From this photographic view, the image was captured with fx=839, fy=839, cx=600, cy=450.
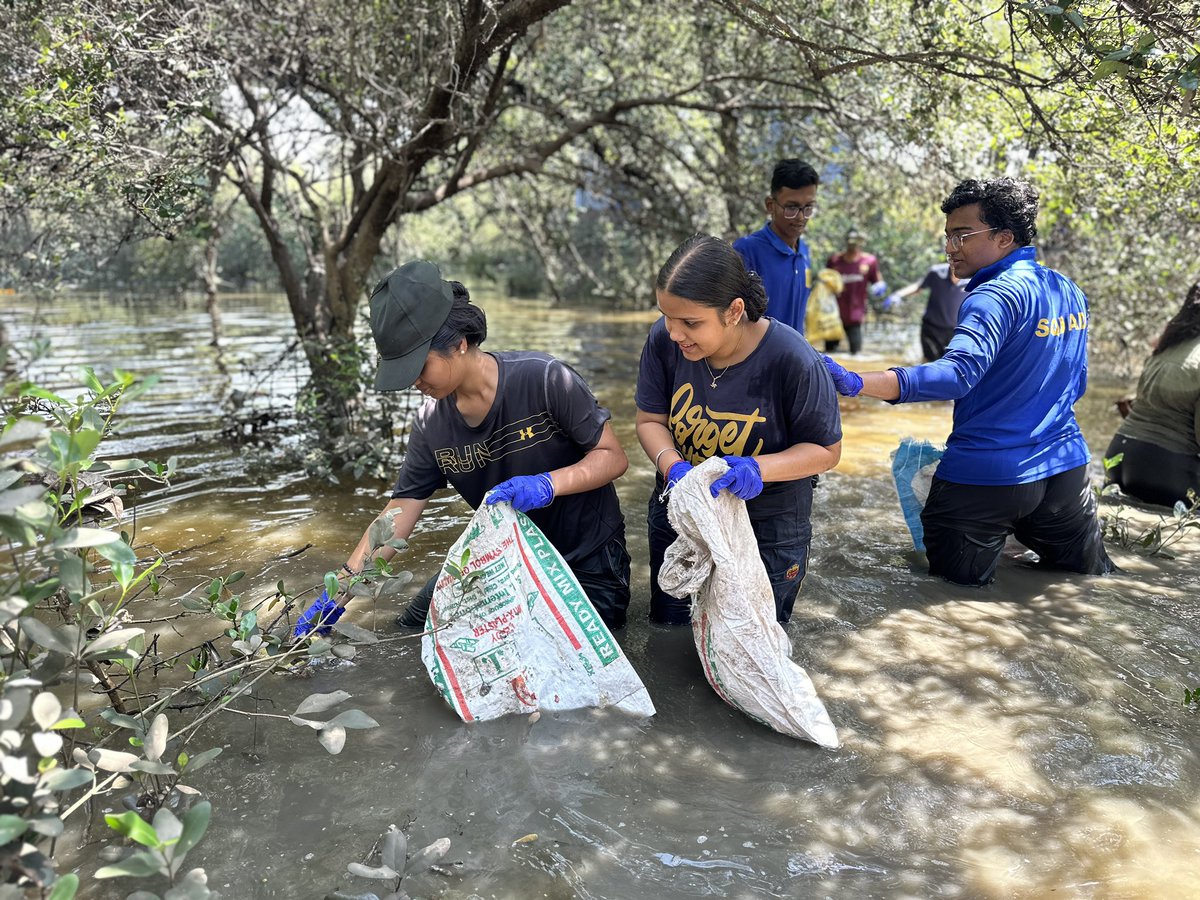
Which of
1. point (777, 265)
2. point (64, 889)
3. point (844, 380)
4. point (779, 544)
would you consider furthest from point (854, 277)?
point (64, 889)

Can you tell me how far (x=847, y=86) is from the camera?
588 centimetres

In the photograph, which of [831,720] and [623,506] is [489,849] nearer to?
[831,720]

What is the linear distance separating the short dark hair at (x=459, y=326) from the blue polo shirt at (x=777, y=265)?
7.39ft

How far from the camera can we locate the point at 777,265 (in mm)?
4617

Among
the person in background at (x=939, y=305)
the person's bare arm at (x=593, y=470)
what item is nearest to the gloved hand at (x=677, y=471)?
the person's bare arm at (x=593, y=470)

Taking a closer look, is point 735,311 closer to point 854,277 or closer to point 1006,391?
point 1006,391

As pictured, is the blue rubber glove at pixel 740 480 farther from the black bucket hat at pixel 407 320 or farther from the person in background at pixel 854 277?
the person in background at pixel 854 277

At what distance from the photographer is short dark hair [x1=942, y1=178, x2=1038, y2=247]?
3.22 metres

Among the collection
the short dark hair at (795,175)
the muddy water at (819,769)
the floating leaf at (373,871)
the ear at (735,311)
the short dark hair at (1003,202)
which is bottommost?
the muddy water at (819,769)

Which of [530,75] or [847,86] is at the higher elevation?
[530,75]

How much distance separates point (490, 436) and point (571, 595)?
634 millimetres

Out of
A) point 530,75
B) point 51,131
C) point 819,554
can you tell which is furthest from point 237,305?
point 819,554

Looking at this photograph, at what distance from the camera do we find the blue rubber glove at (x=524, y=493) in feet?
8.66

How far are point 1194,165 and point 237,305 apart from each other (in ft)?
67.5
